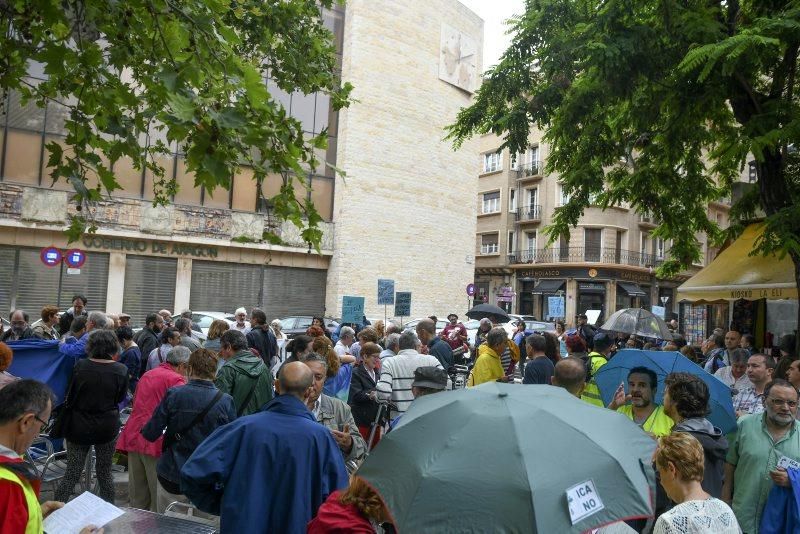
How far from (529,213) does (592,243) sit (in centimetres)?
506

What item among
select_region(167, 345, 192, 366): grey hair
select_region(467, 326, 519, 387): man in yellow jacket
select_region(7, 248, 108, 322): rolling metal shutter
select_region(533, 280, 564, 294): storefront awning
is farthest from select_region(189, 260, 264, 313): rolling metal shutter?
select_region(167, 345, 192, 366): grey hair

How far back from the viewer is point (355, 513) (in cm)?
275

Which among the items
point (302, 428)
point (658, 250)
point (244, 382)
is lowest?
point (244, 382)

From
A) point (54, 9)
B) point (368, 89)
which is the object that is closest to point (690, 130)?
point (54, 9)

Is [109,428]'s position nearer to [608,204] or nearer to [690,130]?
[690,130]

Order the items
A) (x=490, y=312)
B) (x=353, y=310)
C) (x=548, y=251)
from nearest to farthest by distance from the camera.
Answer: (x=353, y=310)
(x=490, y=312)
(x=548, y=251)

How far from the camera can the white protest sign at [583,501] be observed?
2.30 m

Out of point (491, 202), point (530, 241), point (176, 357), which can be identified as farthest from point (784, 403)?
point (491, 202)

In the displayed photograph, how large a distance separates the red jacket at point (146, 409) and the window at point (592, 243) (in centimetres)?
3874

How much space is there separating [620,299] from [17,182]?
35451mm

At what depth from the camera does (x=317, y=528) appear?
109 inches

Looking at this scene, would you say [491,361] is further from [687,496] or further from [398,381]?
[687,496]

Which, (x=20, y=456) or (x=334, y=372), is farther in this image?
(x=334, y=372)

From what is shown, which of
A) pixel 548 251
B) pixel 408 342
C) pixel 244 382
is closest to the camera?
pixel 244 382
